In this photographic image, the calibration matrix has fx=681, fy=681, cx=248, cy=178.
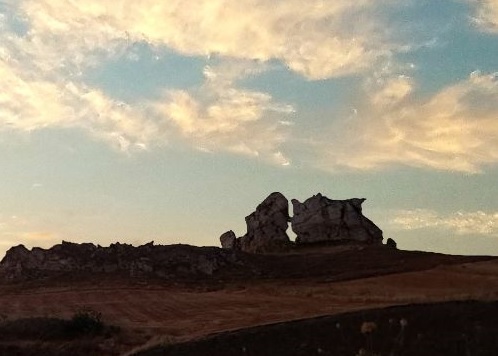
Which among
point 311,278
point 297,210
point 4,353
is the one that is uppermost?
point 297,210

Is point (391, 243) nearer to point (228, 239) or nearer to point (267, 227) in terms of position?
point (267, 227)

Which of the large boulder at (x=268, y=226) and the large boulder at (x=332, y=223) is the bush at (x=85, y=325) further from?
the large boulder at (x=332, y=223)

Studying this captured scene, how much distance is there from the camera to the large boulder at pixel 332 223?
7231cm

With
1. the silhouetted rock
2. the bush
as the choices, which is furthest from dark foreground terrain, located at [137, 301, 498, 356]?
the silhouetted rock

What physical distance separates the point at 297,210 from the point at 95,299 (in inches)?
1420

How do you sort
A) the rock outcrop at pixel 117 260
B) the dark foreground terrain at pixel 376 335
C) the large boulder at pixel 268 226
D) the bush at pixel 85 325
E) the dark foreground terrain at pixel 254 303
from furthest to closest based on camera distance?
1. the large boulder at pixel 268 226
2. the rock outcrop at pixel 117 260
3. the bush at pixel 85 325
4. the dark foreground terrain at pixel 254 303
5. the dark foreground terrain at pixel 376 335

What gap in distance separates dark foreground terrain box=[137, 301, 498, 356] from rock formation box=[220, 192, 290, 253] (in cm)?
5136

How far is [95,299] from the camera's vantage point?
43.9 m

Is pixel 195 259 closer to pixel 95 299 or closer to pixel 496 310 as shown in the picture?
pixel 95 299

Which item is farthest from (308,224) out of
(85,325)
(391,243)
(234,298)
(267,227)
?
(85,325)

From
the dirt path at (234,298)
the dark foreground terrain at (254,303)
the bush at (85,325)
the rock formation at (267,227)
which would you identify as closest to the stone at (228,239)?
the rock formation at (267,227)

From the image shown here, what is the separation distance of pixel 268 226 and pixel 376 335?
57.3 meters

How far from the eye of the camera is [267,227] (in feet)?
245

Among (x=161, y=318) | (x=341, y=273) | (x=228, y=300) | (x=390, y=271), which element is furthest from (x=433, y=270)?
(x=161, y=318)
